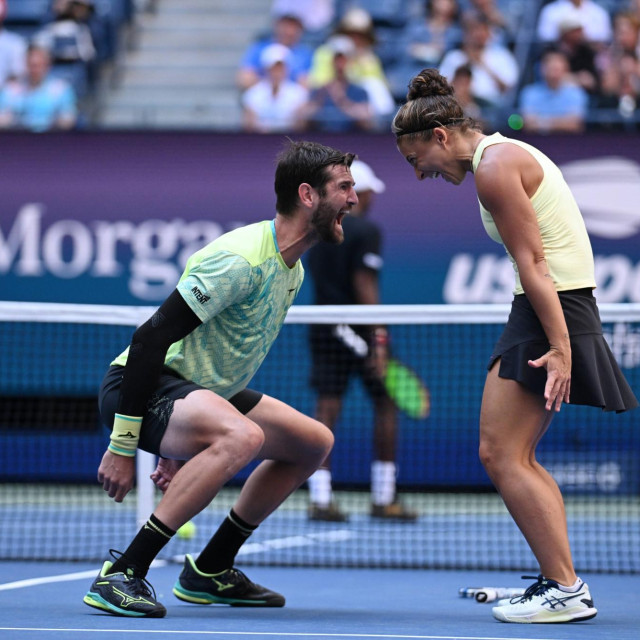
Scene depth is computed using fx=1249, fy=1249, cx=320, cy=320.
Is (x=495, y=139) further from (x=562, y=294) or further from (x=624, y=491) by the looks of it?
(x=624, y=491)

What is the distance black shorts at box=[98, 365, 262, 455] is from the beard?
2.35 feet

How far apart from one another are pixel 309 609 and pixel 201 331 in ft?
4.01

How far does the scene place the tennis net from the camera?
762cm

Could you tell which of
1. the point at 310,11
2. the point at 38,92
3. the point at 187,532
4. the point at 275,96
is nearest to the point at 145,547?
the point at 187,532

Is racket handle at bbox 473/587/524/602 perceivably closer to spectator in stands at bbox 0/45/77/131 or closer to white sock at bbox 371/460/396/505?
white sock at bbox 371/460/396/505

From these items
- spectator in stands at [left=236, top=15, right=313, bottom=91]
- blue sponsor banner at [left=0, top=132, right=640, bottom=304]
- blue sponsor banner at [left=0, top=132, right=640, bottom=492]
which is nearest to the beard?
blue sponsor banner at [left=0, top=132, right=640, bottom=492]

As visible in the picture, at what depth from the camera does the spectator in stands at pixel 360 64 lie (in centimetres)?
1048

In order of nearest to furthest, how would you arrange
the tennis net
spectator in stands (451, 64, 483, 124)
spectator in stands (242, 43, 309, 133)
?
1. the tennis net
2. spectator in stands (451, 64, 483, 124)
3. spectator in stands (242, 43, 309, 133)

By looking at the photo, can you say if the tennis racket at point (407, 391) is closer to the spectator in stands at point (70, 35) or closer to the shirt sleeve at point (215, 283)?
the shirt sleeve at point (215, 283)

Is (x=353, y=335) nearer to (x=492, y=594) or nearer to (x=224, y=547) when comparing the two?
(x=492, y=594)

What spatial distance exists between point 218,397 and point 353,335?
379 cm

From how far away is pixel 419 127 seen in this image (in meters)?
4.47

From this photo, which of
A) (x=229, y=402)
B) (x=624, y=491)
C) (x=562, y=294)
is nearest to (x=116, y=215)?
(x=624, y=491)

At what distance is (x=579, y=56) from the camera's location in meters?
10.3
